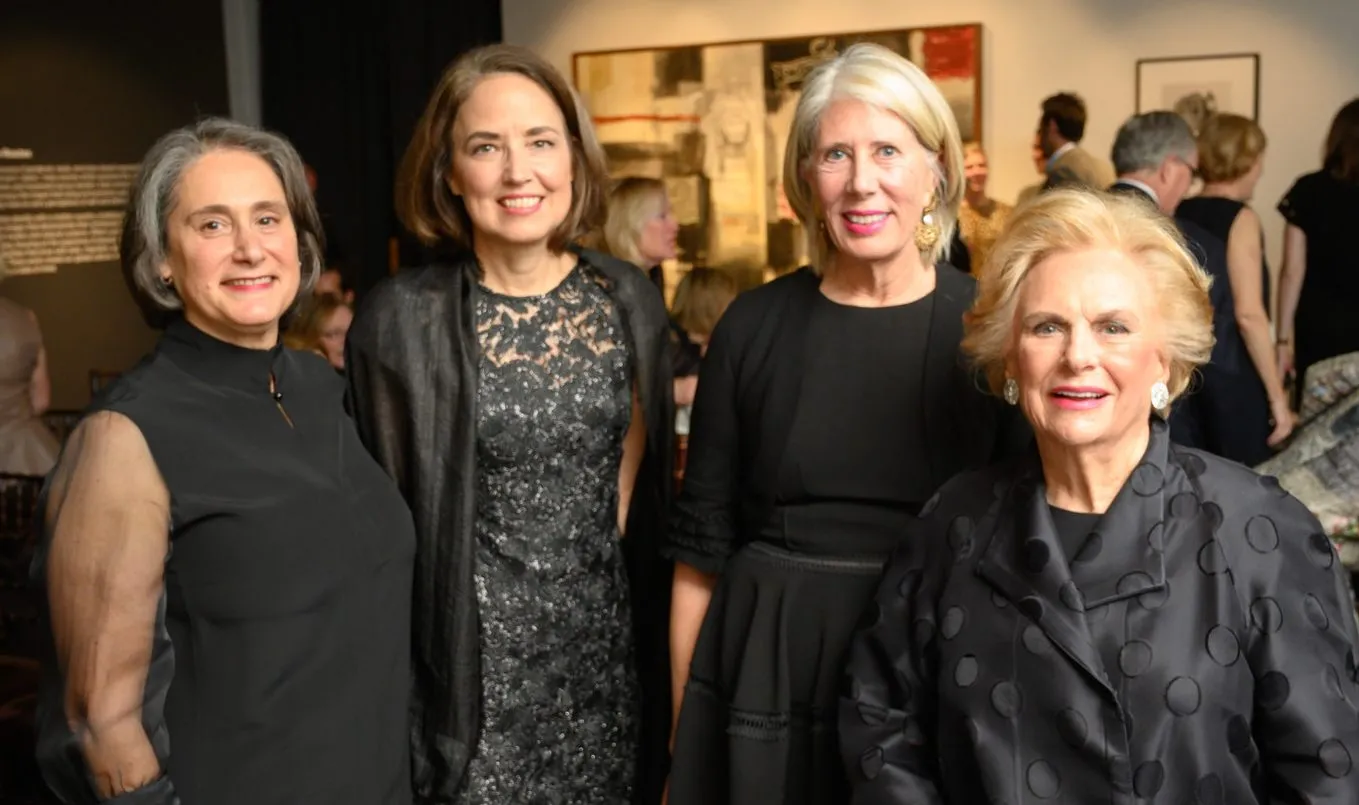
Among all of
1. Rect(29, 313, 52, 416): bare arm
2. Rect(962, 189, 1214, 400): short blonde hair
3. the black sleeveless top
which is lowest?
Rect(29, 313, 52, 416): bare arm

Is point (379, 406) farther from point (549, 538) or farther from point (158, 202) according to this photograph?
point (158, 202)

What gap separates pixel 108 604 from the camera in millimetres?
1618

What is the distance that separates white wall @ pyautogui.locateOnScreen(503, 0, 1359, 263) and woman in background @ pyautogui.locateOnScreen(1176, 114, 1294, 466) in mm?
1577

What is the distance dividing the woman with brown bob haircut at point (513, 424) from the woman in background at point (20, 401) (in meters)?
2.64

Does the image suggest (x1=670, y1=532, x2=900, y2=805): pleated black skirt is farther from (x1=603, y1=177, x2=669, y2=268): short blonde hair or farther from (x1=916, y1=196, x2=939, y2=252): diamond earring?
(x1=603, y1=177, x2=669, y2=268): short blonde hair

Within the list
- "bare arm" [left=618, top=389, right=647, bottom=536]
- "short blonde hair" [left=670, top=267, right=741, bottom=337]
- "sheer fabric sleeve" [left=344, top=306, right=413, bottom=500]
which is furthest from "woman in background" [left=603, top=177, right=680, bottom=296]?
"sheer fabric sleeve" [left=344, top=306, right=413, bottom=500]

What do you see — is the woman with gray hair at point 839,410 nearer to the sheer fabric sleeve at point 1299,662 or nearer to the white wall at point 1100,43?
the sheer fabric sleeve at point 1299,662

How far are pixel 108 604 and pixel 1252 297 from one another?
14.0ft

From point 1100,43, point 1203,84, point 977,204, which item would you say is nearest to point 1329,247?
point 977,204

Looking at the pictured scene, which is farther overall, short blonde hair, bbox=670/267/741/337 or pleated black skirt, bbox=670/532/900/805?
short blonde hair, bbox=670/267/741/337

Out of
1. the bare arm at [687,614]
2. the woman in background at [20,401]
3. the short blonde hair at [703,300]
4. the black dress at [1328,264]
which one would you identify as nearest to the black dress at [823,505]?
the bare arm at [687,614]

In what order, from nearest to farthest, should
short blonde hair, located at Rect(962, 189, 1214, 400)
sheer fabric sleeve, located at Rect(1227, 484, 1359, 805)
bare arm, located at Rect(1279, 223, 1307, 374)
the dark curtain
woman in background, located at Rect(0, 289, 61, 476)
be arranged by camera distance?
sheer fabric sleeve, located at Rect(1227, 484, 1359, 805) < short blonde hair, located at Rect(962, 189, 1214, 400) < woman in background, located at Rect(0, 289, 61, 476) < bare arm, located at Rect(1279, 223, 1307, 374) < the dark curtain

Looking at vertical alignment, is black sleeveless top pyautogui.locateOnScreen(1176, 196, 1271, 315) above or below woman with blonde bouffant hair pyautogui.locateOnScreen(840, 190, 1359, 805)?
above

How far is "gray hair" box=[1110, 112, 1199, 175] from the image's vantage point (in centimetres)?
434
